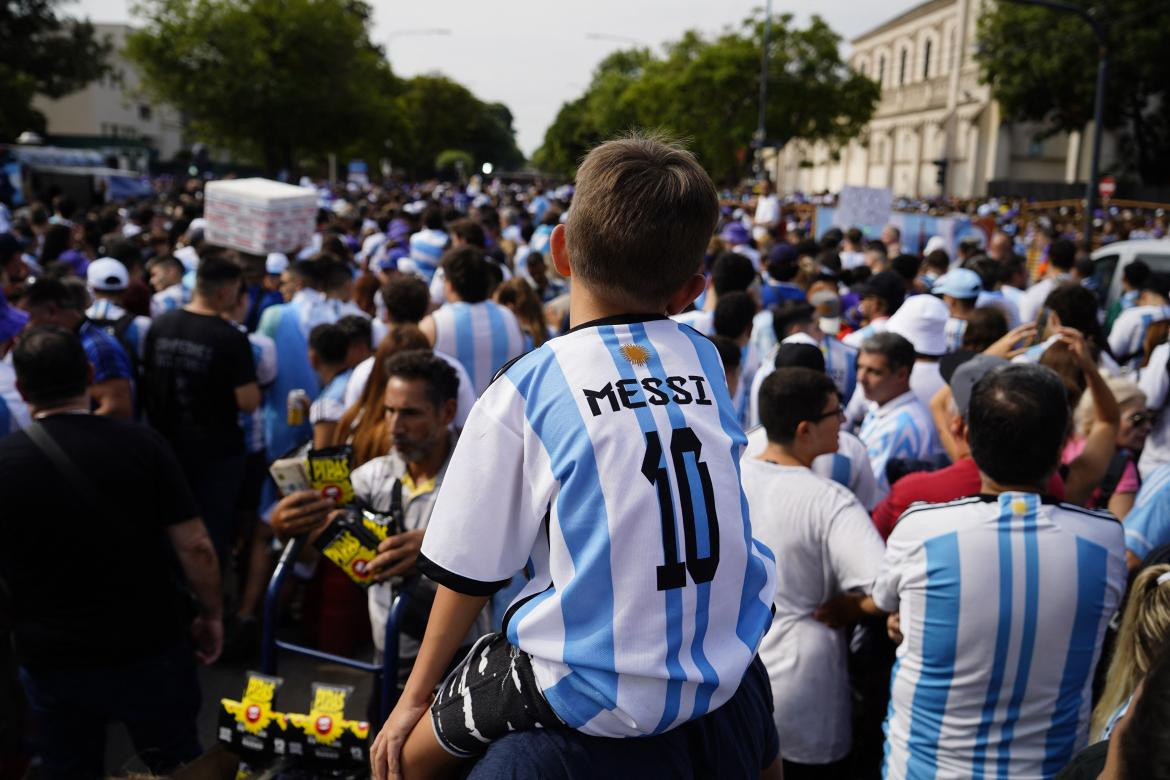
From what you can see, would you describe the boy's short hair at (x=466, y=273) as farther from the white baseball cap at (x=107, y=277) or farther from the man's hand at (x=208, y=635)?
the man's hand at (x=208, y=635)

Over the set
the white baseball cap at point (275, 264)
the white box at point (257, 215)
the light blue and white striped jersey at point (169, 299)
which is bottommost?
the light blue and white striped jersey at point (169, 299)

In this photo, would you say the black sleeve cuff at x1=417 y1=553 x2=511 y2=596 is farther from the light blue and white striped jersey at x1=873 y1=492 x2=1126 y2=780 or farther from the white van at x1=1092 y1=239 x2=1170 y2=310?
the white van at x1=1092 y1=239 x2=1170 y2=310

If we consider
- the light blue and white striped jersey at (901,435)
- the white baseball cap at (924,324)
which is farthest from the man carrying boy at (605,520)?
the white baseball cap at (924,324)

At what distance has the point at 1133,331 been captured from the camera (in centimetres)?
712

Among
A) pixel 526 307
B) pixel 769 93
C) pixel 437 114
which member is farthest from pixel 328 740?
pixel 437 114

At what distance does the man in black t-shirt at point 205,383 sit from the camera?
5.39 m

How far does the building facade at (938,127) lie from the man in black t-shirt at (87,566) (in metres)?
45.5

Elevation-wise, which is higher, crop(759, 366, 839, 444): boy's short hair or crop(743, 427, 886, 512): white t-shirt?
crop(759, 366, 839, 444): boy's short hair

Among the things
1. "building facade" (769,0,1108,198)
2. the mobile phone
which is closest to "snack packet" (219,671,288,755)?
the mobile phone

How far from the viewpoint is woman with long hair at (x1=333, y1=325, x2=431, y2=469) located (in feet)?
13.2

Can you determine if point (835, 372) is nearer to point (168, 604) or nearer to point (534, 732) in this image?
point (168, 604)

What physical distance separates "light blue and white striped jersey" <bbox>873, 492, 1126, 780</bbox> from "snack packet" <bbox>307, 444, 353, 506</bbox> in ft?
5.65

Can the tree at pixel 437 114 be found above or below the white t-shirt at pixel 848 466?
above

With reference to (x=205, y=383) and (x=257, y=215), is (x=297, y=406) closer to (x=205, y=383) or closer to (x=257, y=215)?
(x=205, y=383)
